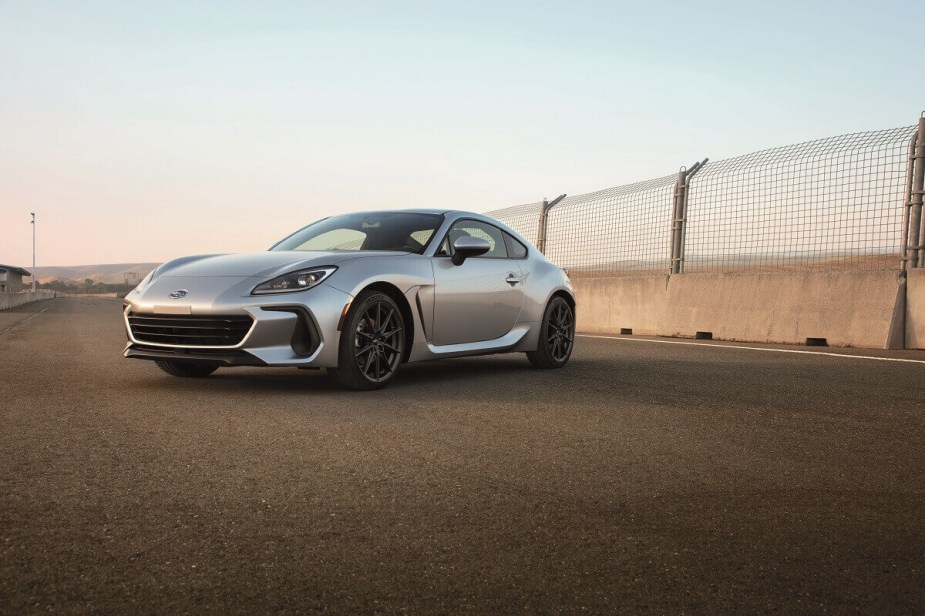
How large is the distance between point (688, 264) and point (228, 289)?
9.58m

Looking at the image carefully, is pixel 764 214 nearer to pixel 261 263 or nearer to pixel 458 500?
pixel 261 263

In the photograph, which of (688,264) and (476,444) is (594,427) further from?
(688,264)

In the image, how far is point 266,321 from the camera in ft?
20.1

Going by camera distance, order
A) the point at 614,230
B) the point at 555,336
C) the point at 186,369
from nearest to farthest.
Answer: the point at 186,369 < the point at 555,336 < the point at 614,230

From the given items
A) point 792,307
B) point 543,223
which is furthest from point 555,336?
point 543,223

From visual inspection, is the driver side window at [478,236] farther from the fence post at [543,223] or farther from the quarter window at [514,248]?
the fence post at [543,223]

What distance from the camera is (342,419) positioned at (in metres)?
5.36

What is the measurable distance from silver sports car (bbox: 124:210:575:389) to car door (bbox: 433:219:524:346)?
0.04ft

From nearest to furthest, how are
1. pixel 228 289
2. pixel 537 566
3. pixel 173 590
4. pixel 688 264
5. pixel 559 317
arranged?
pixel 173 590
pixel 537 566
pixel 228 289
pixel 559 317
pixel 688 264

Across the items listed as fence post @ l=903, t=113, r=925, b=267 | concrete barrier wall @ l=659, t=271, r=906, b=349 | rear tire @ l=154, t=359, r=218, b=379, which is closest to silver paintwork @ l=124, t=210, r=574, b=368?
rear tire @ l=154, t=359, r=218, b=379

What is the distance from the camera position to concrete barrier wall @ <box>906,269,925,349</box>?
428 inches

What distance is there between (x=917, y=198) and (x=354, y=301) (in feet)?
26.2

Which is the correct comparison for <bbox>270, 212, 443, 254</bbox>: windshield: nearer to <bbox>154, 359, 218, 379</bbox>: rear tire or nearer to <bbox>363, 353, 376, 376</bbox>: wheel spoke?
<bbox>363, 353, 376, 376</bbox>: wheel spoke

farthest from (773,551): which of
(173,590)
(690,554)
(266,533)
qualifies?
(173,590)
